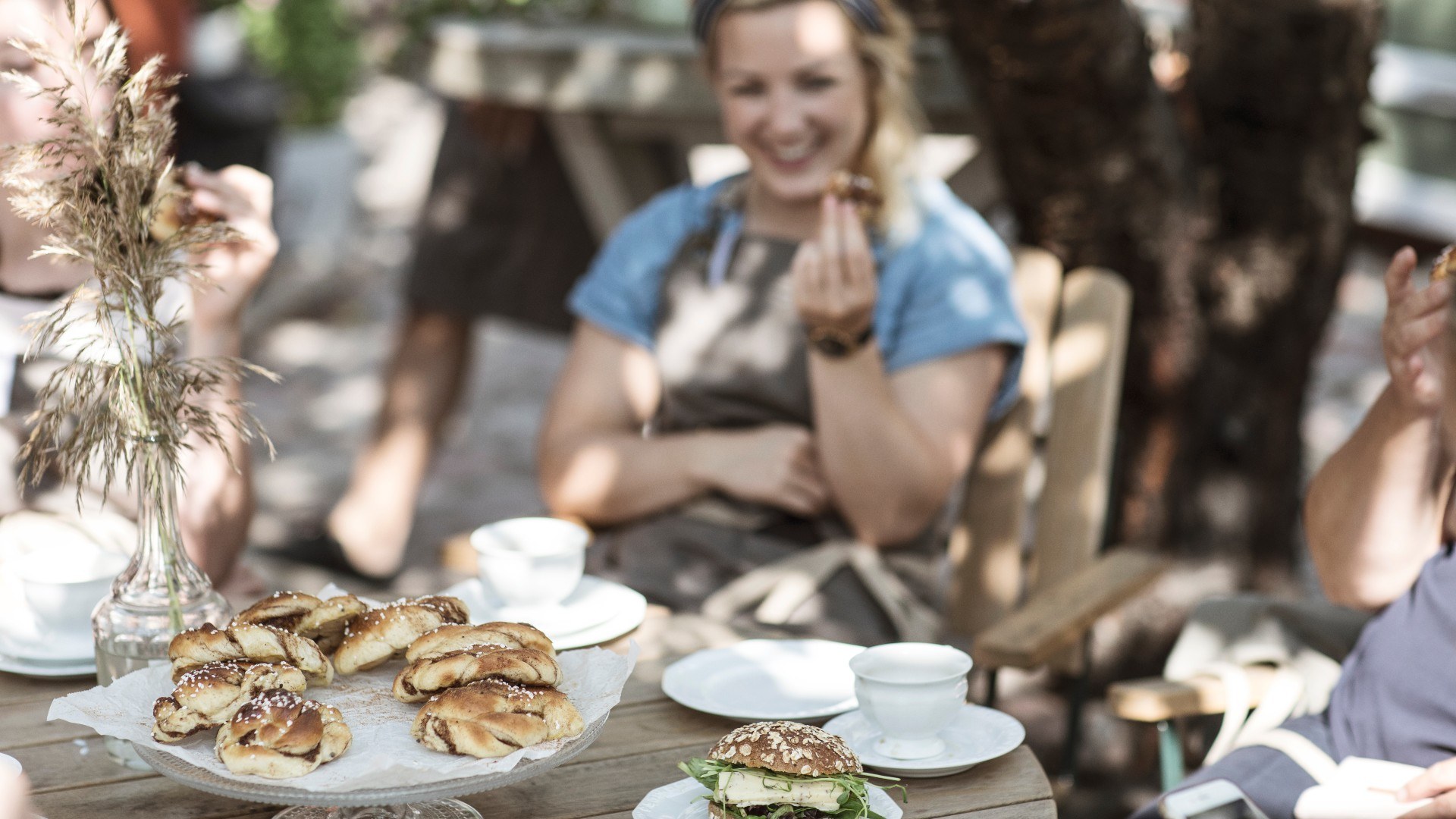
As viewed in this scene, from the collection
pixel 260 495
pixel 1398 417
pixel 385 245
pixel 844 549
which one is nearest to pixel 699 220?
pixel 844 549

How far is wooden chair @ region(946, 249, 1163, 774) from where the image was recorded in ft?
8.71

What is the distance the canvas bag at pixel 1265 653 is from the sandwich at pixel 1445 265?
2.00 ft

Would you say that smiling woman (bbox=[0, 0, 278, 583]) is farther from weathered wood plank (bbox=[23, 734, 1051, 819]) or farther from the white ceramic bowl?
weathered wood plank (bbox=[23, 734, 1051, 819])

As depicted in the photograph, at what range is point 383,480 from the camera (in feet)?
13.9

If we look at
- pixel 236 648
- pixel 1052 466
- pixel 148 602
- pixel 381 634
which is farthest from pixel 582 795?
pixel 1052 466

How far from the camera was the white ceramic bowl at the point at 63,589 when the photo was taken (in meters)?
1.76

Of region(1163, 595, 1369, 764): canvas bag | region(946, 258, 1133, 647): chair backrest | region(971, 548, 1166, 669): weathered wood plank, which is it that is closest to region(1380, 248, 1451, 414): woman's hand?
region(1163, 595, 1369, 764): canvas bag

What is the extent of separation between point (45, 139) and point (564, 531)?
766mm

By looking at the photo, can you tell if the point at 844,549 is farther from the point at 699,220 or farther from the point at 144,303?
the point at 144,303

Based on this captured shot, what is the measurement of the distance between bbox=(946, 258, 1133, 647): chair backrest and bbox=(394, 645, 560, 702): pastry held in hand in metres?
1.45

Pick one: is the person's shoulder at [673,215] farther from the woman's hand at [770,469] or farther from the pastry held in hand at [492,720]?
the pastry held in hand at [492,720]

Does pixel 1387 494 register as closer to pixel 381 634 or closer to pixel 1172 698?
pixel 1172 698

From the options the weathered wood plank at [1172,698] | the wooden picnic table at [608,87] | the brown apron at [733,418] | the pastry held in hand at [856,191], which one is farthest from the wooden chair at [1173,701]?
the wooden picnic table at [608,87]

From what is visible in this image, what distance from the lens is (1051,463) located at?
2.71 m
